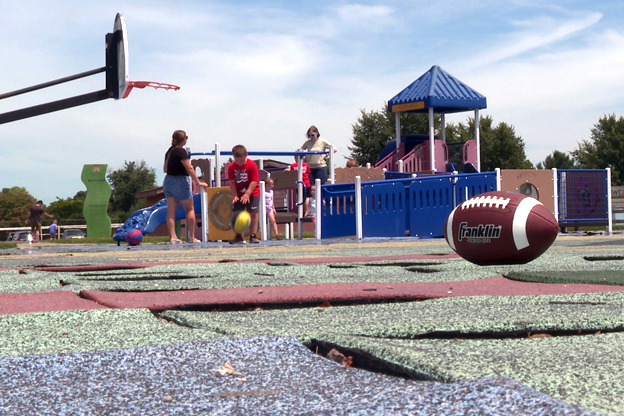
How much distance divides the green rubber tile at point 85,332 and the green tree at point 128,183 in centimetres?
9584

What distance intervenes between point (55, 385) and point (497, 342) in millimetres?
1326

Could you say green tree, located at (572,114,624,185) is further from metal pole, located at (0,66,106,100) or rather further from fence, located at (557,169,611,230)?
metal pole, located at (0,66,106,100)

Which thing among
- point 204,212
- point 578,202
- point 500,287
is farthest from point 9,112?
point 578,202

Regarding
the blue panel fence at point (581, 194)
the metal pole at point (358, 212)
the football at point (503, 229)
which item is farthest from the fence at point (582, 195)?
the football at point (503, 229)

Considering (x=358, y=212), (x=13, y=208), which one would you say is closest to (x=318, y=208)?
(x=358, y=212)

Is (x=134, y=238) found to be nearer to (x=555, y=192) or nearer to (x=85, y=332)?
(x=555, y=192)

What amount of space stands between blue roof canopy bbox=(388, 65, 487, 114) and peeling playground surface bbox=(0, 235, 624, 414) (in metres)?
21.8

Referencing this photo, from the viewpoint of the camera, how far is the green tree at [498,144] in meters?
68.2

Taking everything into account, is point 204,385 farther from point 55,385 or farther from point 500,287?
point 500,287

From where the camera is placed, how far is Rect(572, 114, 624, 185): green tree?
199 feet

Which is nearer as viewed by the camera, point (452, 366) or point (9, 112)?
point (452, 366)

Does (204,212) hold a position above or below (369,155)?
below

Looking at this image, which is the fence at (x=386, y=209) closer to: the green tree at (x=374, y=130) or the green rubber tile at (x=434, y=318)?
the green rubber tile at (x=434, y=318)

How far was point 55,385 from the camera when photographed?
199 centimetres
